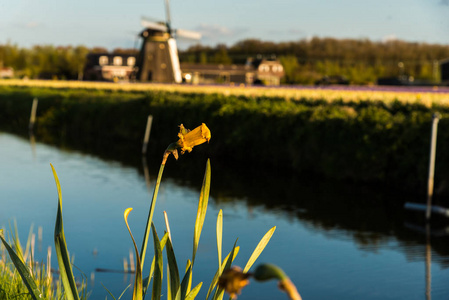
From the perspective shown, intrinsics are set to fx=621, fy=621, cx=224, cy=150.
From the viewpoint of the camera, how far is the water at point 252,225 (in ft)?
23.4

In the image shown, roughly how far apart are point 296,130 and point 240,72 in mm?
62896

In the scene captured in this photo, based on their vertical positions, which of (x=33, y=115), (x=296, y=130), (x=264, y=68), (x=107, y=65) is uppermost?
(x=264, y=68)

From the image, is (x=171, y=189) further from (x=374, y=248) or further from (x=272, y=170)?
(x=374, y=248)

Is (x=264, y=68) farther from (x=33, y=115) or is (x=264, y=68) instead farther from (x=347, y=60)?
(x=33, y=115)

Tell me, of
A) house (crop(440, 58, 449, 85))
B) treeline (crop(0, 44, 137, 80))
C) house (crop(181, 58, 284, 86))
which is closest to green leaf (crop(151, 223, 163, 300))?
house (crop(440, 58, 449, 85))

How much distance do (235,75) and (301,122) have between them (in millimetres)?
62561

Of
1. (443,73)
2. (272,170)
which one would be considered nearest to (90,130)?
(272,170)

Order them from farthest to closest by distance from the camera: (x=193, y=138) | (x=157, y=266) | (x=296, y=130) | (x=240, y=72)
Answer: (x=240, y=72), (x=296, y=130), (x=157, y=266), (x=193, y=138)

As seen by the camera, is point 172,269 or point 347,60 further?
point 347,60

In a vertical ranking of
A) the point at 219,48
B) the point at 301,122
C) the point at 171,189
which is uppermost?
the point at 219,48

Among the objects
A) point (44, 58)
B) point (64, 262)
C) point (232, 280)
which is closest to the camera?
point (232, 280)

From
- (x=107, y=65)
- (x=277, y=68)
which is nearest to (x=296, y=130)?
(x=107, y=65)

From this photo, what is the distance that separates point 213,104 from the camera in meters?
18.7

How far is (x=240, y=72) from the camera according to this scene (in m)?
76.9
